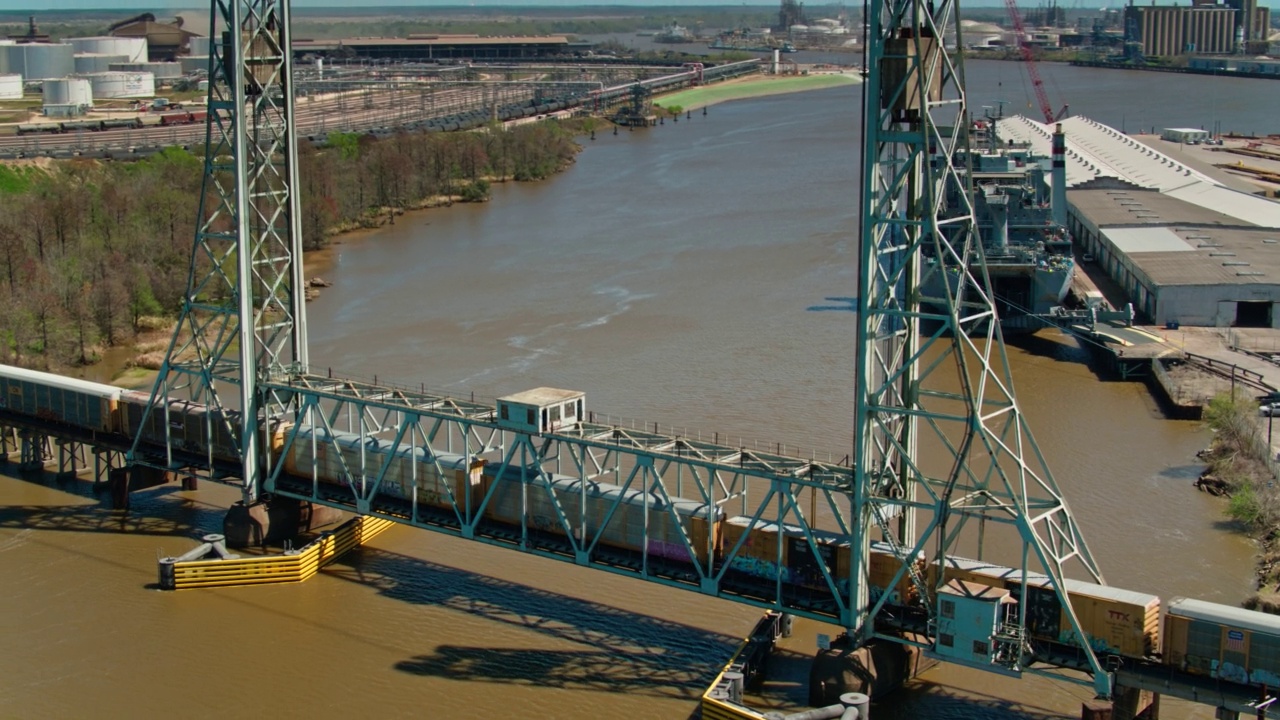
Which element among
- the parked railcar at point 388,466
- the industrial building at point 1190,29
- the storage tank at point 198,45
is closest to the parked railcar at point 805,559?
the parked railcar at point 388,466

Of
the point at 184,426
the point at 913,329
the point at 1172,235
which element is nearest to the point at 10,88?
the point at 1172,235

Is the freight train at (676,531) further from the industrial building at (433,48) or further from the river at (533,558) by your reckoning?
the industrial building at (433,48)

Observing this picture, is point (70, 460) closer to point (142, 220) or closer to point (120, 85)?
point (142, 220)

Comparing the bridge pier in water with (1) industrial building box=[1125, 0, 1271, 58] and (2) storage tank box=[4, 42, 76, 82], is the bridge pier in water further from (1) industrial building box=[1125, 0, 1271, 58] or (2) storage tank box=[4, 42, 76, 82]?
(1) industrial building box=[1125, 0, 1271, 58]

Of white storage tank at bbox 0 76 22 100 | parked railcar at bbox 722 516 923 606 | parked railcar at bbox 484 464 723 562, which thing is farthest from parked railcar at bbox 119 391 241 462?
white storage tank at bbox 0 76 22 100

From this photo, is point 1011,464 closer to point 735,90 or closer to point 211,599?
point 211,599
